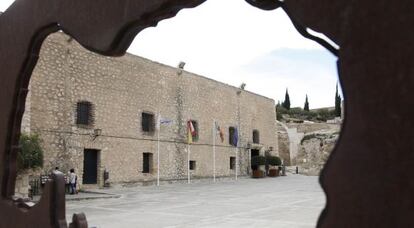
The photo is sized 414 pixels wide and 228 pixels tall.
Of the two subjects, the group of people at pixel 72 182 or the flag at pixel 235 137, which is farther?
the flag at pixel 235 137

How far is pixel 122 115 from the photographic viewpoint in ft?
63.5

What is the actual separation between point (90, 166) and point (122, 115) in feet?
8.92

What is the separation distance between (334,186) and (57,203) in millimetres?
1435

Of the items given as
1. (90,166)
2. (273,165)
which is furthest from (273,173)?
(90,166)

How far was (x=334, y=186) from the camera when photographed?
43.9 inches

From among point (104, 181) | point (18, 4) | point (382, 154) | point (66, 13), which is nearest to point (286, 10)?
point (382, 154)

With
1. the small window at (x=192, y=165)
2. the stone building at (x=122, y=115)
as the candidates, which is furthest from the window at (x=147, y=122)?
the small window at (x=192, y=165)

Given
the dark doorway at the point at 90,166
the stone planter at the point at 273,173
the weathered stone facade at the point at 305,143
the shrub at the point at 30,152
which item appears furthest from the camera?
the weathered stone facade at the point at 305,143

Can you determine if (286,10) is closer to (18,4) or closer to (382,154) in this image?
(382,154)

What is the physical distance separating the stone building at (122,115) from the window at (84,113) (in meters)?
0.04

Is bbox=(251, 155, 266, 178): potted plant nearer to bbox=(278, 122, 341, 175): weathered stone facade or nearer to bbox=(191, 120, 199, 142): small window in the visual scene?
bbox=(278, 122, 341, 175): weathered stone facade

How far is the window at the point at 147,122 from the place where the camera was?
20.8 metres

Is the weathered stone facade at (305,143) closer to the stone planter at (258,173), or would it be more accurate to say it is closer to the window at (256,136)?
the window at (256,136)

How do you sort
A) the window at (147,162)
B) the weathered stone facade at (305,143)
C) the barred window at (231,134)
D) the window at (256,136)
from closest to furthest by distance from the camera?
the window at (147,162)
the barred window at (231,134)
the window at (256,136)
the weathered stone facade at (305,143)
